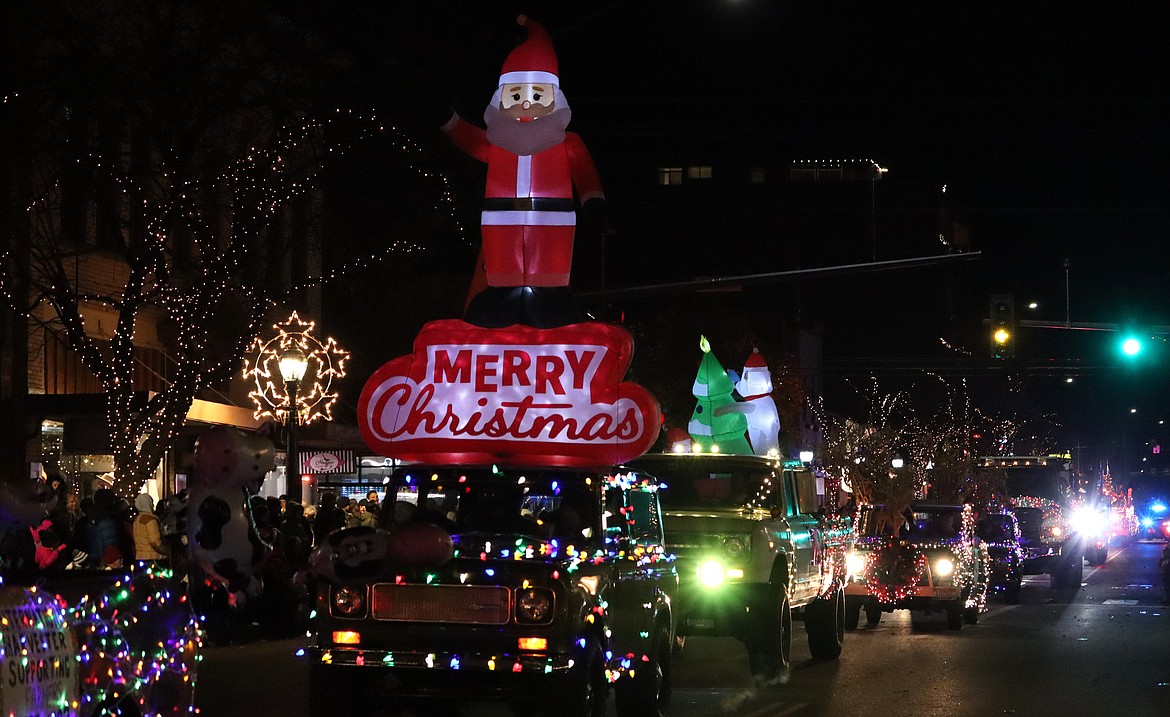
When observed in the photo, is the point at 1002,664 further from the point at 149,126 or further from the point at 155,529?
the point at 149,126

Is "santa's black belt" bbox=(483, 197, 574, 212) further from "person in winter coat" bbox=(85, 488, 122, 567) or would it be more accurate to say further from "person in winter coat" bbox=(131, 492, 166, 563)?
"person in winter coat" bbox=(131, 492, 166, 563)

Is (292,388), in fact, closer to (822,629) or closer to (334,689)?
(822,629)

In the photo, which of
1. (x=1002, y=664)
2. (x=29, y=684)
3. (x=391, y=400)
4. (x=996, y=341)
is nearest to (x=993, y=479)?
(x=996, y=341)

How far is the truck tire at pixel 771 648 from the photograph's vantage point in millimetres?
15500

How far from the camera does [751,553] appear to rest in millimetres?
15492

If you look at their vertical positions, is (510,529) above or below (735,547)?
above

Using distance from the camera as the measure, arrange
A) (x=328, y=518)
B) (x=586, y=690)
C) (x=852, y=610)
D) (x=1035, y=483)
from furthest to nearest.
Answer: (x=1035, y=483) < (x=852, y=610) < (x=328, y=518) < (x=586, y=690)

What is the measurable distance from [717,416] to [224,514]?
65.8ft

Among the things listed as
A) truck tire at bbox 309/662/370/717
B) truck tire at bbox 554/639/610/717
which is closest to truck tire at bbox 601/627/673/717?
truck tire at bbox 554/639/610/717

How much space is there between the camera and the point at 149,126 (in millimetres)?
22125

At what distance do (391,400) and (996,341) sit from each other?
20.6 m

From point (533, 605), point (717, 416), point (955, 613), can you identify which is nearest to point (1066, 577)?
point (717, 416)

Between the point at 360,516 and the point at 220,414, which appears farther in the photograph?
the point at 220,414

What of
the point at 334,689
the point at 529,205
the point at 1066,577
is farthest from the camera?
the point at 1066,577
